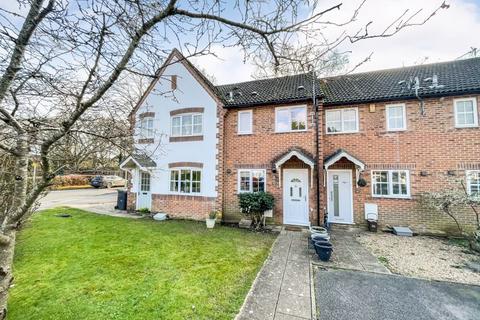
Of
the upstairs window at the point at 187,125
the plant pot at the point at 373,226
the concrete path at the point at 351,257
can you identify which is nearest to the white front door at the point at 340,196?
the plant pot at the point at 373,226

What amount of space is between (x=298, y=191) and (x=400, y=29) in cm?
931

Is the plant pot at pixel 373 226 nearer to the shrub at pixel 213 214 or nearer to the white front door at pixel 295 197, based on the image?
the white front door at pixel 295 197

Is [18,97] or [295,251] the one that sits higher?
[18,97]

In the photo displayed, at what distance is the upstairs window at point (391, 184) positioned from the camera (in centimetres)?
991

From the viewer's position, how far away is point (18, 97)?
321cm

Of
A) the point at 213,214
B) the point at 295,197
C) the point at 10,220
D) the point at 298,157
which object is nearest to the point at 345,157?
the point at 298,157

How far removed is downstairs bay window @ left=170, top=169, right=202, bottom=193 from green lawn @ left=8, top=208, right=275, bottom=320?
2.89 metres

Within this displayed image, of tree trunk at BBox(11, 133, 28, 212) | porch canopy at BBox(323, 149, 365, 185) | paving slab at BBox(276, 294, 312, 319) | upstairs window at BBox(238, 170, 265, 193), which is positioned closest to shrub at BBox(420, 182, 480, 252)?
porch canopy at BBox(323, 149, 365, 185)

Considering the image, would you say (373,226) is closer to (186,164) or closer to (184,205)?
(184,205)

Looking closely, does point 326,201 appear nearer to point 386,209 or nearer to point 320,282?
point 386,209

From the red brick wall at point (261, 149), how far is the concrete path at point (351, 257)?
239cm

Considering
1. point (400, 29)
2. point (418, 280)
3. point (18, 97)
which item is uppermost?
point (400, 29)

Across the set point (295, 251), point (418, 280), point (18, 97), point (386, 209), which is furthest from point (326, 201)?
point (18, 97)

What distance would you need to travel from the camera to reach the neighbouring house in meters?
9.52
